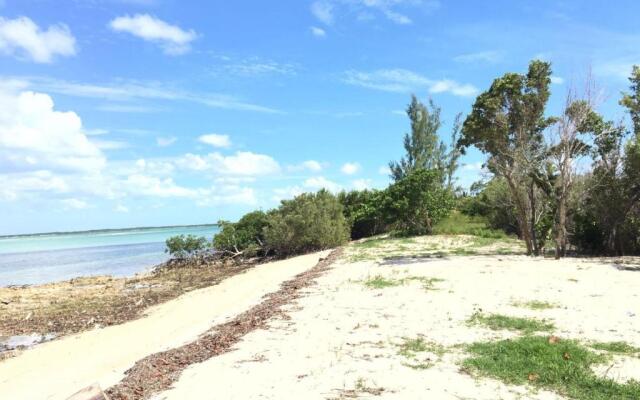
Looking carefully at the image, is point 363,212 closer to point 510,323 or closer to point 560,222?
point 560,222

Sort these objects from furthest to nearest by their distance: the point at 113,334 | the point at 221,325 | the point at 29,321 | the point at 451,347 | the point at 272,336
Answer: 1. the point at 29,321
2. the point at 113,334
3. the point at 221,325
4. the point at 272,336
5. the point at 451,347

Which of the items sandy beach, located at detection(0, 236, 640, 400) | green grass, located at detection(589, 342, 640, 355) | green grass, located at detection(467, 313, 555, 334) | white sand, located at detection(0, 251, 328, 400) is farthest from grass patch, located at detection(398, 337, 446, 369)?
white sand, located at detection(0, 251, 328, 400)

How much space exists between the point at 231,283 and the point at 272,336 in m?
11.7

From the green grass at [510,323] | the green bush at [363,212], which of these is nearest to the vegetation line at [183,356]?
the green grass at [510,323]

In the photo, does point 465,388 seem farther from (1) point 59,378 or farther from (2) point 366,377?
(1) point 59,378

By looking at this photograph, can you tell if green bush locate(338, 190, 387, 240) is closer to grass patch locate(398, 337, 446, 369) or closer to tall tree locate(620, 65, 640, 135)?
tall tree locate(620, 65, 640, 135)

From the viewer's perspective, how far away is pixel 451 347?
716 cm

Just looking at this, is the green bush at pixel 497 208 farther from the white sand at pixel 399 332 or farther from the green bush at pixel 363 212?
the white sand at pixel 399 332

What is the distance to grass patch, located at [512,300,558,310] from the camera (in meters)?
9.58

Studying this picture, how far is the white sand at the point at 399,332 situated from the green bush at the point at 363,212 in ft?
62.9

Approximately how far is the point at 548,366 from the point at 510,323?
2312 millimetres

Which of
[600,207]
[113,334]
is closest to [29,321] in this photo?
[113,334]

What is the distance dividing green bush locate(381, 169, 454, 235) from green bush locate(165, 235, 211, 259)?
11226mm

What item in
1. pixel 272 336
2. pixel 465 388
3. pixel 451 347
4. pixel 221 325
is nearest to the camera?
pixel 465 388
